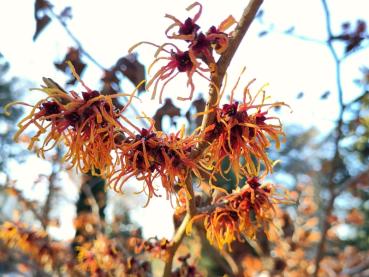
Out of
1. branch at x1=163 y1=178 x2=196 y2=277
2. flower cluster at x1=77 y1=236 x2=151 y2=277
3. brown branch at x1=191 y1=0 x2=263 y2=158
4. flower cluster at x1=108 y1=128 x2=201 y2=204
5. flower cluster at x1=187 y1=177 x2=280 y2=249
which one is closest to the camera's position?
brown branch at x1=191 y1=0 x2=263 y2=158

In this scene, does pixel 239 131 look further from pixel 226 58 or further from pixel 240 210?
pixel 240 210

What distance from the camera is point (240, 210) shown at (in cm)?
136

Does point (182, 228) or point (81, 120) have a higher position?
point (81, 120)

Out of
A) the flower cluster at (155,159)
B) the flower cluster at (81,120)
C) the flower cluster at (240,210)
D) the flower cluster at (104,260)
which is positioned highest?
the flower cluster at (81,120)

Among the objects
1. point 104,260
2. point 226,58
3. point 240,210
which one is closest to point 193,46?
point 226,58

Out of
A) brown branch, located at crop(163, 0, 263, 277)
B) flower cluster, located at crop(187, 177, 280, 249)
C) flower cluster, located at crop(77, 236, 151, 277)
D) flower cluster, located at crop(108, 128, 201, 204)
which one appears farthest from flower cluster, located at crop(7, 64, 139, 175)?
flower cluster, located at crop(77, 236, 151, 277)

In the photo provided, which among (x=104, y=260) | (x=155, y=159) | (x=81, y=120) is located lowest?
(x=104, y=260)

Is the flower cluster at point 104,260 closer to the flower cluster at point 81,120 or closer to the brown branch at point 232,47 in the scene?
the flower cluster at point 81,120

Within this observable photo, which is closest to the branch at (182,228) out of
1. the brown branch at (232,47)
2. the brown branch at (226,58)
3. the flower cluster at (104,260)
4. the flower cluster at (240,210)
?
the flower cluster at (240,210)

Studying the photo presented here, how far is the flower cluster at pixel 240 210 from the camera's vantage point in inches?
53.3

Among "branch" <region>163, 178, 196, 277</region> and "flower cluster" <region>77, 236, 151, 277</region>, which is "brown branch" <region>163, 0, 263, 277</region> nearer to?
"branch" <region>163, 178, 196, 277</region>

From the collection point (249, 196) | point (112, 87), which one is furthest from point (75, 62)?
point (249, 196)

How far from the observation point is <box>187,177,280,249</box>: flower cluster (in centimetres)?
135

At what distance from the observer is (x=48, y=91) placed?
1.01 metres
